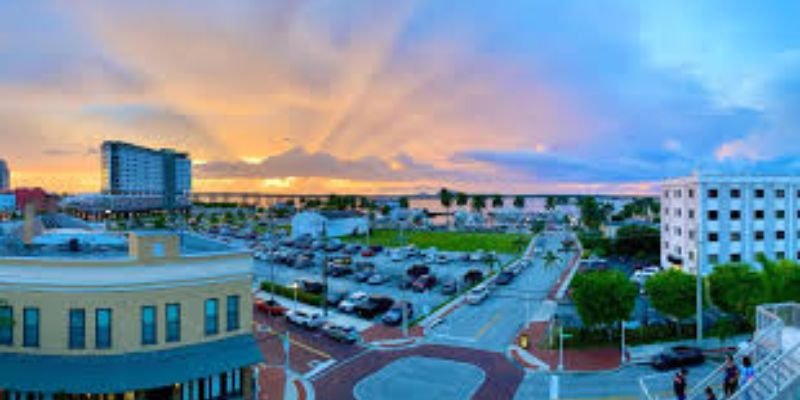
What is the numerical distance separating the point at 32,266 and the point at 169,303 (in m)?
5.96

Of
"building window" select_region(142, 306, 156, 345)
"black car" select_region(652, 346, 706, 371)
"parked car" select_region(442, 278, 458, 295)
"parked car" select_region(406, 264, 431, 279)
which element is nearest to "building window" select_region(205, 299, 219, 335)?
"building window" select_region(142, 306, 156, 345)

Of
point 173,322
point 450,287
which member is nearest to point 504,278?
point 450,287

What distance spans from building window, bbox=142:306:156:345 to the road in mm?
20633

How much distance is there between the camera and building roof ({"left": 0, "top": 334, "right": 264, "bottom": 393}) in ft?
71.5

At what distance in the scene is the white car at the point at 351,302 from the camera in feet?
158

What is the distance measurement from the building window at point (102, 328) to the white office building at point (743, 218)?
6283 centimetres

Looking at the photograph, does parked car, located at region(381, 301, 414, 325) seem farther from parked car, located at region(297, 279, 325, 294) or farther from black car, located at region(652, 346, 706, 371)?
black car, located at region(652, 346, 706, 371)

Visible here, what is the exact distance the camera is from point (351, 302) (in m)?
49.4

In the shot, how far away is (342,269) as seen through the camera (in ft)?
224

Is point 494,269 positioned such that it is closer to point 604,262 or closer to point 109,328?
point 604,262

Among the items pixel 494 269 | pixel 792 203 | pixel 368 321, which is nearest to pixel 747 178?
pixel 792 203

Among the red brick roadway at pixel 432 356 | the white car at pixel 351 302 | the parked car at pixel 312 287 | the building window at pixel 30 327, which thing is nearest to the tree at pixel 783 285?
the red brick roadway at pixel 432 356

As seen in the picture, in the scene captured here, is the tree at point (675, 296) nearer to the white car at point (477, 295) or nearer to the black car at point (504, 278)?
the white car at point (477, 295)

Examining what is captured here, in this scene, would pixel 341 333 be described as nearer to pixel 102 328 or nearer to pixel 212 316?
pixel 212 316
